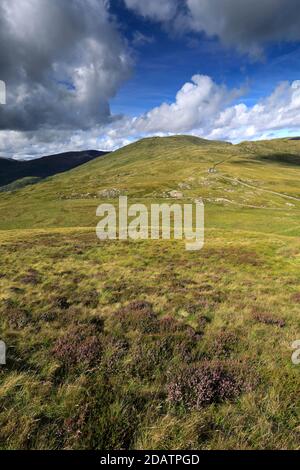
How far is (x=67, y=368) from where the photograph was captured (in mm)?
6871

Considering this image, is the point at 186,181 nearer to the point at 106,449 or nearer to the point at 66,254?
the point at 66,254

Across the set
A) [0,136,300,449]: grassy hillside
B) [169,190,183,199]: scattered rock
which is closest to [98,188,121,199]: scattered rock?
[169,190,183,199]: scattered rock

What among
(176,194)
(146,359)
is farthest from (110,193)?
(146,359)

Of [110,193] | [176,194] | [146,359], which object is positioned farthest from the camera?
[110,193]

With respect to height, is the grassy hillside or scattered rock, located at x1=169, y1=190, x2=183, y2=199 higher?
scattered rock, located at x1=169, y1=190, x2=183, y2=199

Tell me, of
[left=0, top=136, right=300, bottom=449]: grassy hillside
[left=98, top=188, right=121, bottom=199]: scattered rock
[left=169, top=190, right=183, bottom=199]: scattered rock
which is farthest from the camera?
[left=98, top=188, right=121, bottom=199]: scattered rock

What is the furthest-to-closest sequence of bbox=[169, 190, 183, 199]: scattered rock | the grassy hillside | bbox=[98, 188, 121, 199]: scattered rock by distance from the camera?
bbox=[98, 188, 121, 199]: scattered rock
bbox=[169, 190, 183, 199]: scattered rock
the grassy hillside

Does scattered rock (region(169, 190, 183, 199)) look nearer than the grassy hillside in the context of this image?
No

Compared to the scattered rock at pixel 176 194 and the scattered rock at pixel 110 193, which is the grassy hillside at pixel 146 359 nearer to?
the scattered rock at pixel 176 194

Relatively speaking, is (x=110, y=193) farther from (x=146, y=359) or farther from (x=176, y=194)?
(x=146, y=359)

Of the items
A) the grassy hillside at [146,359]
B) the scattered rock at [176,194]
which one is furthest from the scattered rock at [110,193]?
the grassy hillside at [146,359]

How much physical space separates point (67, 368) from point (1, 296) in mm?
7854

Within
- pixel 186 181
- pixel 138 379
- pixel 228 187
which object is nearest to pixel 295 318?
pixel 138 379

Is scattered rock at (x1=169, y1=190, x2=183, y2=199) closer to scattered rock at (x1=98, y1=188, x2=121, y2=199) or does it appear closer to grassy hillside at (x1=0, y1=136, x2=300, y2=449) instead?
scattered rock at (x1=98, y1=188, x2=121, y2=199)
